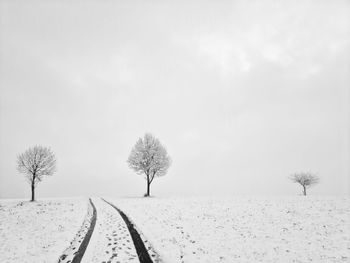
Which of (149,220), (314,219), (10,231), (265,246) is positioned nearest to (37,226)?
(10,231)

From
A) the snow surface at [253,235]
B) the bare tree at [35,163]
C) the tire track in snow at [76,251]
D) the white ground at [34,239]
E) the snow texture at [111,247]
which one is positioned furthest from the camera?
the bare tree at [35,163]

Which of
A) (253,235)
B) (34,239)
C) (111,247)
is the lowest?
(34,239)

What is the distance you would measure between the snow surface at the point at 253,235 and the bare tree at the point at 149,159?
27775 mm

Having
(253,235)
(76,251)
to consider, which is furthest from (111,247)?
(253,235)

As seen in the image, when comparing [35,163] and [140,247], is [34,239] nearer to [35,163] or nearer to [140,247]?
[140,247]

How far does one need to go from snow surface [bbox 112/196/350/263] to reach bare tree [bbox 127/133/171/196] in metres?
27.8

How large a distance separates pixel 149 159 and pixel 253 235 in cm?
3598

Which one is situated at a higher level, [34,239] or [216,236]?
[216,236]

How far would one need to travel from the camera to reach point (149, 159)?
156ft

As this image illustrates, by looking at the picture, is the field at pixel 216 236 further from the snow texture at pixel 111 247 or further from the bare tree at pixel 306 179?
the bare tree at pixel 306 179

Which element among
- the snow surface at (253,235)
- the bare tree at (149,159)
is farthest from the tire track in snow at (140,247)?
the bare tree at (149,159)

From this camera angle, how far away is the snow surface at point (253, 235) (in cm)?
1006

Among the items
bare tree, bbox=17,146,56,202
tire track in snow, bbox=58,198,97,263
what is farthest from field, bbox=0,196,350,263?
bare tree, bbox=17,146,56,202

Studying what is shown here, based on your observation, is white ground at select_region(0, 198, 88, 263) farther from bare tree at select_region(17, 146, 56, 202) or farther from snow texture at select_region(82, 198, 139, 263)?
bare tree at select_region(17, 146, 56, 202)
